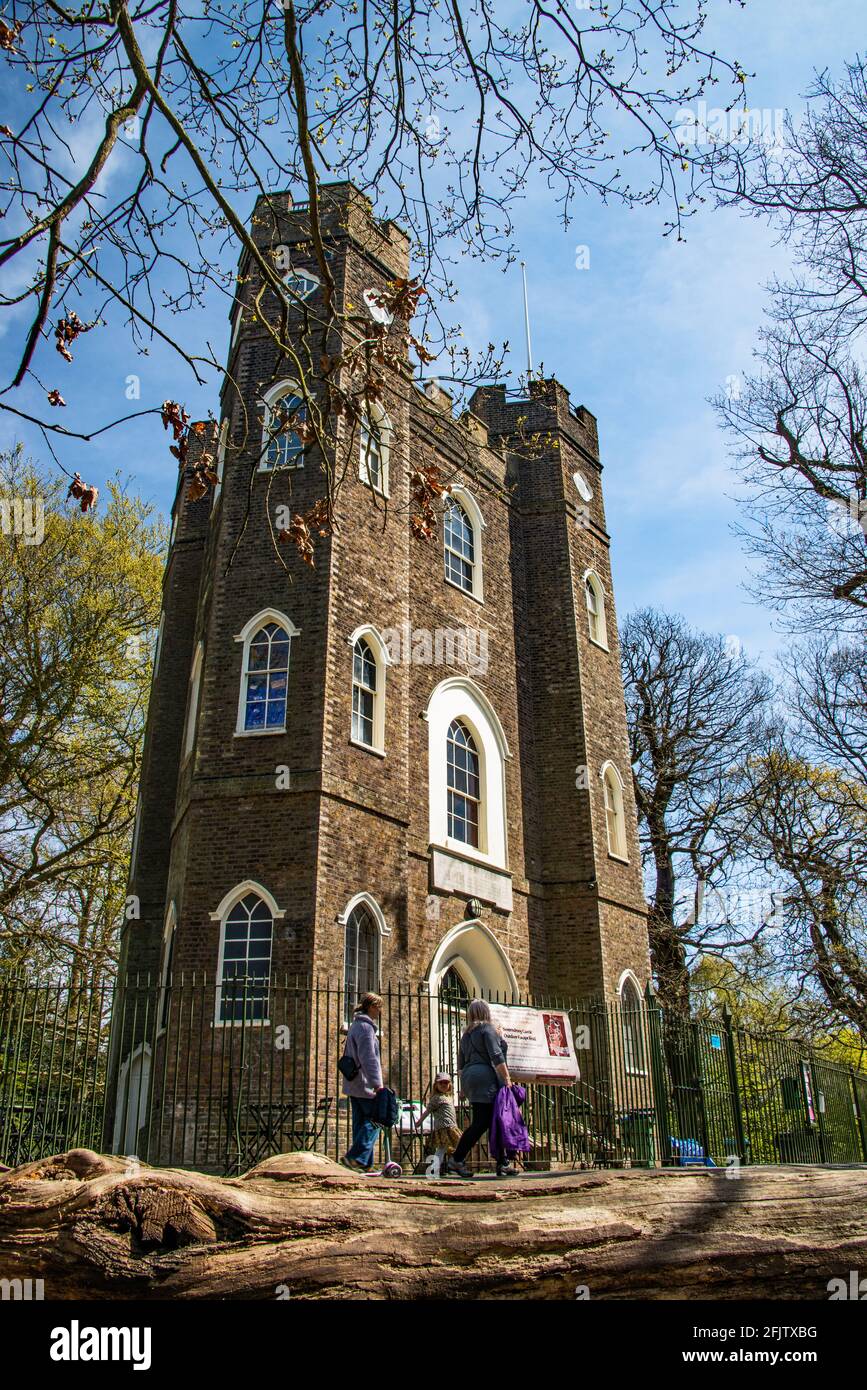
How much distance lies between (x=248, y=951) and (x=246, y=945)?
0.27ft

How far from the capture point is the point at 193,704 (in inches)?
709

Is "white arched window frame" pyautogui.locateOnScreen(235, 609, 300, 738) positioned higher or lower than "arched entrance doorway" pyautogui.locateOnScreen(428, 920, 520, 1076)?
higher

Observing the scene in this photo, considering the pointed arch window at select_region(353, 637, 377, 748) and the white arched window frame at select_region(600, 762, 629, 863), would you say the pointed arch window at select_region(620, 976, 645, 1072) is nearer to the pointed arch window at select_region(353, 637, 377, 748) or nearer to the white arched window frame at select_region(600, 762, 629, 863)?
the white arched window frame at select_region(600, 762, 629, 863)

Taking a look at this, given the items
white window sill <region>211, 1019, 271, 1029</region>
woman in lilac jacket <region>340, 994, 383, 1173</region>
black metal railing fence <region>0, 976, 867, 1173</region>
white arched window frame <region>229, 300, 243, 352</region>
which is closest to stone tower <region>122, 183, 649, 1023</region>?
white arched window frame <region>229, 300, 243, 352</region>

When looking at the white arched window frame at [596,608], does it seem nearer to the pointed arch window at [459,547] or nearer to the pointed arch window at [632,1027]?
the pointed arch window at [459,547]

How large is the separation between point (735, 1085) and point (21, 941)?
12.8 metres


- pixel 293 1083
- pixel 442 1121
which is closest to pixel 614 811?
pixel 442 1121

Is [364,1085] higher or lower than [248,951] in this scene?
lower

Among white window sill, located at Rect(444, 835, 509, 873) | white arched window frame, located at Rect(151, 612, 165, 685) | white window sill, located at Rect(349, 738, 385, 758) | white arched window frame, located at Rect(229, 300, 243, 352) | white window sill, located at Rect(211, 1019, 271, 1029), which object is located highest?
white arched window frame, located at Rect(229, 300, 243, 352)

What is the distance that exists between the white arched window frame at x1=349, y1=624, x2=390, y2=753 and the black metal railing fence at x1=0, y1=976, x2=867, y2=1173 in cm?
359

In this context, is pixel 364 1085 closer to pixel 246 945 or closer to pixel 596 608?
pixel 246 945

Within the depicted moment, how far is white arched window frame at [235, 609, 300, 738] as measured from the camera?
15.7 metres
